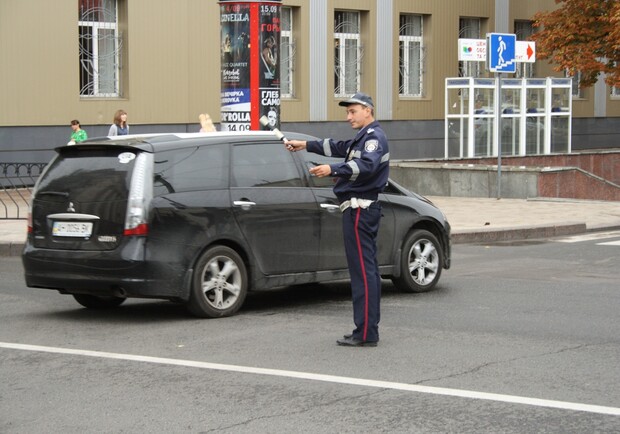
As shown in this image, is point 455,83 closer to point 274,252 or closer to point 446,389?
point 274,252

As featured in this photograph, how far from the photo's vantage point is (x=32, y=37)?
26.7 meters

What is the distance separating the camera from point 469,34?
123 ft

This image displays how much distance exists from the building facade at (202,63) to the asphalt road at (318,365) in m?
15.4

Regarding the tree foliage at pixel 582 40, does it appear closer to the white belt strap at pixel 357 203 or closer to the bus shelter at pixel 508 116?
the bus shelter at pixel 508 116

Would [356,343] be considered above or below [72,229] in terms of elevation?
below

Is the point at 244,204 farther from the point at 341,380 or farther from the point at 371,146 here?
the point at 341,380

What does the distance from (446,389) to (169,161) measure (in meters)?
3.65

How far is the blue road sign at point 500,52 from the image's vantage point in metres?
23.2

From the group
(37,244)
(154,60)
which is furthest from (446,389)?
(154,60)

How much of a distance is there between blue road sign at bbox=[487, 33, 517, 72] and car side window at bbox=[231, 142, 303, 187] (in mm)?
13086

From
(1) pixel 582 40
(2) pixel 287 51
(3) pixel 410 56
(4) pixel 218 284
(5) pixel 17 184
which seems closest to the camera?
(4) pixel 218 284

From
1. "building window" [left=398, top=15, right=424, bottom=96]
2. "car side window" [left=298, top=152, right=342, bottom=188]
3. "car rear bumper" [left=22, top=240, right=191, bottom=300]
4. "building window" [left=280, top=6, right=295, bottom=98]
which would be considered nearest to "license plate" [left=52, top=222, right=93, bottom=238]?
"car rear bumper" [left=22, top=240, right=191, bottom=300]

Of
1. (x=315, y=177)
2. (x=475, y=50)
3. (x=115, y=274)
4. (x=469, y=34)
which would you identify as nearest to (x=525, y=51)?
(x=475, y=50)

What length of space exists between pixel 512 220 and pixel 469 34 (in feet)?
62.9
